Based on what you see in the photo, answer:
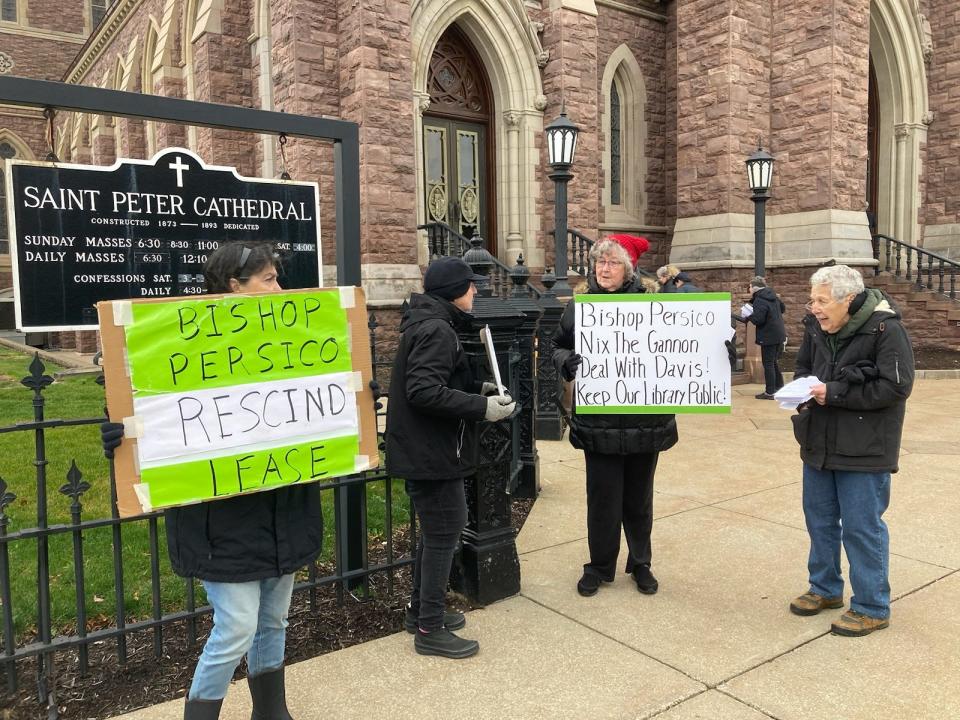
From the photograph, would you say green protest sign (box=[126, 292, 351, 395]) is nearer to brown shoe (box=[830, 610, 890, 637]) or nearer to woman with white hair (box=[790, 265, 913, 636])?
woman with white hair (box=[790, 265, 913, 636])

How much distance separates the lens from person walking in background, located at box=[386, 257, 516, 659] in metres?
3.18

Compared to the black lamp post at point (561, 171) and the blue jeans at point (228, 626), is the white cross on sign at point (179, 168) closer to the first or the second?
the blue jeans at point (228, 626)

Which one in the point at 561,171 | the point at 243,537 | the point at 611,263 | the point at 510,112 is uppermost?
the point at 510,112

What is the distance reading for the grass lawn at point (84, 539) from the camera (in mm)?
3994

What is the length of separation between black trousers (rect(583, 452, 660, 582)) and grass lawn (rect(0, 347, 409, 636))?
162 centimetres

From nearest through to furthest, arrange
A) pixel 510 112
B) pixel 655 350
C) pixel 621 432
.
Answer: pixel 621 432
pixel 655 350
pixel 510 112

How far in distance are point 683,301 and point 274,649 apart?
8.71 ft

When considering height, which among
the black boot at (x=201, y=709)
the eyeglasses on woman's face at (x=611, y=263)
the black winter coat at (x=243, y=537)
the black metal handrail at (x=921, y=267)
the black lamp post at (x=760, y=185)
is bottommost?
the black boot at (x=201, y=709)

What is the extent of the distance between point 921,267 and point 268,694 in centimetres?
1839

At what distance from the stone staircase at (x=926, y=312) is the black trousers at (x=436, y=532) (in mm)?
14634

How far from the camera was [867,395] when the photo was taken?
3422 millimetres

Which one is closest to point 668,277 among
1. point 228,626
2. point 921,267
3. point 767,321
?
point 767,321

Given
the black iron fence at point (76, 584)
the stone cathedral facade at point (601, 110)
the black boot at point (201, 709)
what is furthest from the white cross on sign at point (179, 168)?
the stone cathedral facade at point (601, 110)

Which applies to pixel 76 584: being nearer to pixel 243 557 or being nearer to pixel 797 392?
pixel 243 557
